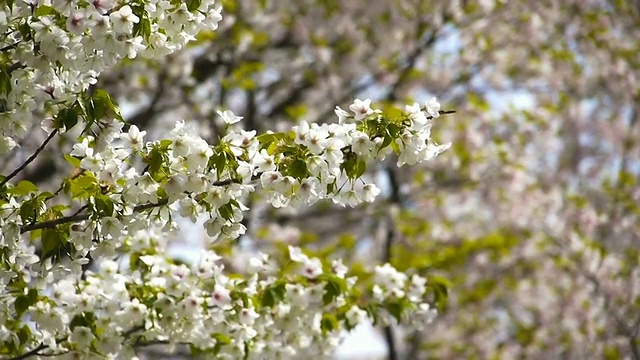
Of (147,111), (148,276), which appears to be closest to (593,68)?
(147,111)

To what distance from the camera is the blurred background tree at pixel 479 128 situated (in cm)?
796

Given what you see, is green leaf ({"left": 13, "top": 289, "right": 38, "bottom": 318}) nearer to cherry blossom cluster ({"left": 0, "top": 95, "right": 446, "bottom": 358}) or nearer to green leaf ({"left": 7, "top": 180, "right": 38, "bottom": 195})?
cherry blossom cluster ({"left": 0, "top": 95, "right": 446, "bottom": 358})

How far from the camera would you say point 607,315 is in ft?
26.0

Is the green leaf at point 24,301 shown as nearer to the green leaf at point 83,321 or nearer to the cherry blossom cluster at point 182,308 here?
the cherry blossom cluster at point 182,308

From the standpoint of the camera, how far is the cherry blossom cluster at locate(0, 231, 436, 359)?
3.48m

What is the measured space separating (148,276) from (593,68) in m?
7.36

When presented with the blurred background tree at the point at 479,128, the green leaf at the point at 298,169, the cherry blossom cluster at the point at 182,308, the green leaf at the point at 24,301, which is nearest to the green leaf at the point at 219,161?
the green leaf at the point at 298,169

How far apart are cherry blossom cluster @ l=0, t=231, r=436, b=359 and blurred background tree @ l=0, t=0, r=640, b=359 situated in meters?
3.41

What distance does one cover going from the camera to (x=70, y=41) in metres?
2.87

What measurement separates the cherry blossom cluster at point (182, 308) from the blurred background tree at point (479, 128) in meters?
3.41

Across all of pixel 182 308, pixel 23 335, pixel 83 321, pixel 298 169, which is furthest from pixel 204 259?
pixel 298 169

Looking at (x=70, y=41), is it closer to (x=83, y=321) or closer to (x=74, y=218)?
(x=74, y=218)

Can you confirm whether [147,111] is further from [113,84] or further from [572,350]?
[572,350]

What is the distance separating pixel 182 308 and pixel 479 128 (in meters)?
6.86
